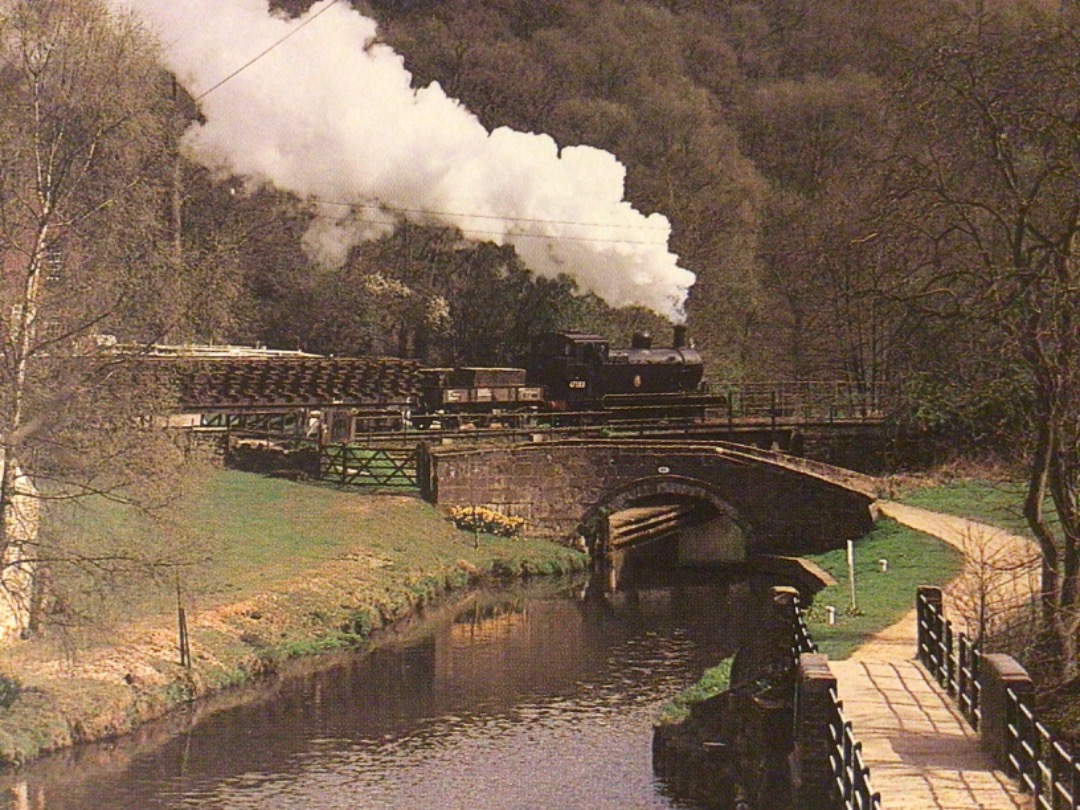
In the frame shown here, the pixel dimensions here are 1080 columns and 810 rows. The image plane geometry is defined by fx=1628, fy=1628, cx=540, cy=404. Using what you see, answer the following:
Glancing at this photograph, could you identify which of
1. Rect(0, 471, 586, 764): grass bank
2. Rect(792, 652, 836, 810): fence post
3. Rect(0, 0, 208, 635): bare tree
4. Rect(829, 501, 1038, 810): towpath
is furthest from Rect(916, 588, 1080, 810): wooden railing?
Rect(0, 471, 586, 764): grass bank

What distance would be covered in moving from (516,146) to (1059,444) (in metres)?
36.3

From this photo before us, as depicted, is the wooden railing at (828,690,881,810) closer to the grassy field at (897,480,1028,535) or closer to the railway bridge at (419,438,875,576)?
the grassy field at (897,480,1028,535)

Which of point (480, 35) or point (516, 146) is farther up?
point (480, 35)

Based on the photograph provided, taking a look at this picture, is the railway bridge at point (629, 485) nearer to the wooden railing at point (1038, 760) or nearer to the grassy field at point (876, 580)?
the grassy field at point (876, 580)

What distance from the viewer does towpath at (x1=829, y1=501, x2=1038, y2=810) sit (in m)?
15.1

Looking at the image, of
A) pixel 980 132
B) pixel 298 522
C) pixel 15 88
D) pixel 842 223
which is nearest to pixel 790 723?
pixel 980 132

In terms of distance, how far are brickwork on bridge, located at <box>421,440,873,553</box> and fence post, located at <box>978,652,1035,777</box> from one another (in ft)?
85.0

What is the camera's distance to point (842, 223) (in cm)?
5675

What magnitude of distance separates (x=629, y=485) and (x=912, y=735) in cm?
2689

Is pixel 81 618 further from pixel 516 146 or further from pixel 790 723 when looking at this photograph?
pixel 516 146

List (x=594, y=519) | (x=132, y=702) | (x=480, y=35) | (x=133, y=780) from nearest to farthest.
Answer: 1. (x=133, y=780)
2. (x=132, y=702)
3. (x=594, y=519)
4. (x=480, y=35)

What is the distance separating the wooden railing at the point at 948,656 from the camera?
18047mm

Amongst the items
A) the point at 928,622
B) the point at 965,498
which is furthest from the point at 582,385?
the point at 928,622

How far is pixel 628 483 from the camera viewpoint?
4434 centimetres
